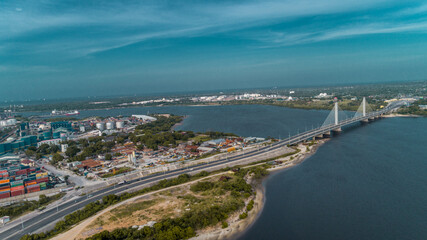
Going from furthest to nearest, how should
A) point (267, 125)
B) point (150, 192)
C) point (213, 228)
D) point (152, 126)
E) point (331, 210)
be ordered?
point (152, 126) < point (267, 125) < point (150, 192) < point (331, 210) < point (213, 228)

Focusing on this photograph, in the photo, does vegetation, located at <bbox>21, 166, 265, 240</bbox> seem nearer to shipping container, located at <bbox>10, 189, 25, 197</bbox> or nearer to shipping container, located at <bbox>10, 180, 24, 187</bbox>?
shipping container, located at <bbox>10, 189, 25, 197</bbox>

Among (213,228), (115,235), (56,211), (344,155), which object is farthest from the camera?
(344,155)

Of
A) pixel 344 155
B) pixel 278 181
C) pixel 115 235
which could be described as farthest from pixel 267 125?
pixel 115 235

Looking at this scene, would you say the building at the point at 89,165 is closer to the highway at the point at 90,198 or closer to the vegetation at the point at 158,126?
the highway at the point at 90,198

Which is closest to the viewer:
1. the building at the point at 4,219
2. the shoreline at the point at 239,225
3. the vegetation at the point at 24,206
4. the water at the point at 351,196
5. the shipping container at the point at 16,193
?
the shoreline at the point at 239,225

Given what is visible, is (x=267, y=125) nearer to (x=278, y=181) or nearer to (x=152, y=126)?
(x=152, y=126)

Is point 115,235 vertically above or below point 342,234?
above

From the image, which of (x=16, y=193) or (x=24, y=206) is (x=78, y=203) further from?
(x=16, y=193)

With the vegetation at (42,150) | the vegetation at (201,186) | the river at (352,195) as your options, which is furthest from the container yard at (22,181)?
the river at (352,195)
